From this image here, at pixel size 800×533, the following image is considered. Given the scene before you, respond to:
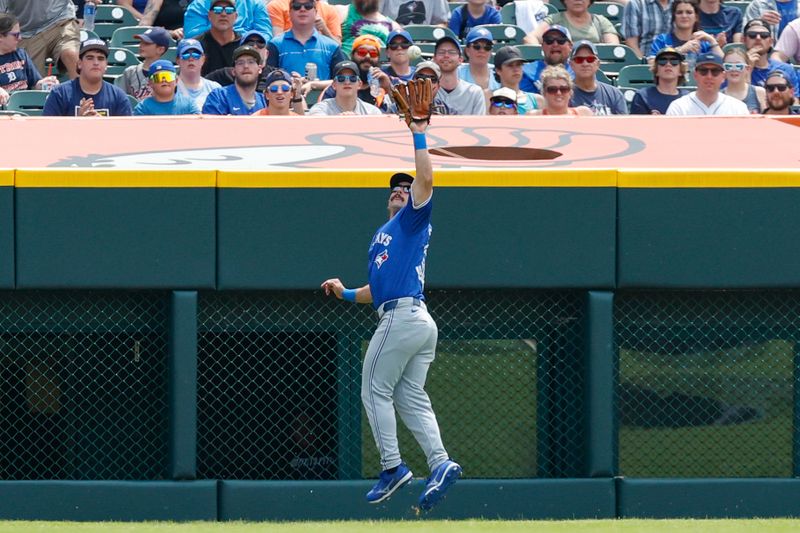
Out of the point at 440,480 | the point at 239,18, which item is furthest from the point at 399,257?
the point at 239,18

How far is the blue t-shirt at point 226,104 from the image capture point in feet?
34.6

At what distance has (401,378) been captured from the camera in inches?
255

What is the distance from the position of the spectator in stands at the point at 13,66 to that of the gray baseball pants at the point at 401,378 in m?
5.59

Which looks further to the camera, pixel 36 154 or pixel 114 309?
pixel 36 154

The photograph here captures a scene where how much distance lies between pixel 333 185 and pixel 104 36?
6.30 metres

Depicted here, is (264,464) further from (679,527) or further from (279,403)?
(679,527)

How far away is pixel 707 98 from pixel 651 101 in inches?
18.8

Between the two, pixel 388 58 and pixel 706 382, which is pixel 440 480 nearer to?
pixel 706 382

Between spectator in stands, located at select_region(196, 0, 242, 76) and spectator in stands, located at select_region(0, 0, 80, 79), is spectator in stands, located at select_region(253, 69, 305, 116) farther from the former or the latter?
spectator in stands, located at select_region(0, 0, 80, 79)

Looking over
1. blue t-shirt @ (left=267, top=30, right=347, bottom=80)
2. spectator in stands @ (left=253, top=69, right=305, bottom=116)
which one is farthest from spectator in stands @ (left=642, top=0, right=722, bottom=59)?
spectator in stands @ (left=253, top=69, right=305, bottom=116)

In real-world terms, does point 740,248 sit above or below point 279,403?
above

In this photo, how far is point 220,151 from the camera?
8.70 m

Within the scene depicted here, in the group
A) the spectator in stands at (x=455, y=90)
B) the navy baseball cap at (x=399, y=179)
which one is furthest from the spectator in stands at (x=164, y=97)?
the navy baseball cap at (x=399, y=179)

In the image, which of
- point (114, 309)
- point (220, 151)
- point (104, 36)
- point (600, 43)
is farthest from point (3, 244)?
point (600, 43)
